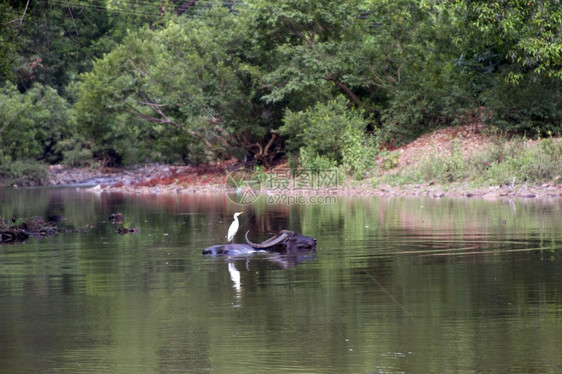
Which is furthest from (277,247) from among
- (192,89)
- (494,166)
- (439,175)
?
(192,89)

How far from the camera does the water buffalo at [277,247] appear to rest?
49.0 ft

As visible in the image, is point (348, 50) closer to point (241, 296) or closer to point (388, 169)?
point (388, 169)

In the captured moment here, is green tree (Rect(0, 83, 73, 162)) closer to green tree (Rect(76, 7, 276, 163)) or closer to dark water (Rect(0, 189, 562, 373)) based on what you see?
green tree (Rect(76, 7, 276, 163))

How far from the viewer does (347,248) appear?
1527cm

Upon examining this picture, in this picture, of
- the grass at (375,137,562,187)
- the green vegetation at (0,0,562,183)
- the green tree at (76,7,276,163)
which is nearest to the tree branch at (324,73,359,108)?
the green vegetation at (0,0,562,183)

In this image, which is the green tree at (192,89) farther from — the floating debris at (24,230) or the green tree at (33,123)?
the floating debris at (24,230)

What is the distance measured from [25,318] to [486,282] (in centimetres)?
568

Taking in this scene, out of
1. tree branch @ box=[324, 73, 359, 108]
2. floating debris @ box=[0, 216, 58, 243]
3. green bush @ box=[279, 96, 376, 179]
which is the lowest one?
floating debris @ box=[0, 216, 58, 243]

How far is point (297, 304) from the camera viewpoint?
984 cm

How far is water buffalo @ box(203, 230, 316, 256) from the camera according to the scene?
49.0ft

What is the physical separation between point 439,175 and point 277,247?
58.7ft

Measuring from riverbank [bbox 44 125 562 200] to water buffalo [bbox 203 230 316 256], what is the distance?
13400 millimetres

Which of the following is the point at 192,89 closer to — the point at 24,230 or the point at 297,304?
the point at 24,230

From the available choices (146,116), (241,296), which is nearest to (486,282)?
(241,296)
